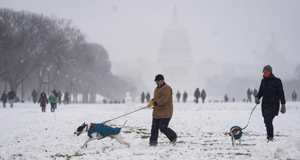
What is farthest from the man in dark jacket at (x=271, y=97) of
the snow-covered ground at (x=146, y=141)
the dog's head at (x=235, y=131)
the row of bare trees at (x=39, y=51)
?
the row of bare trees at (x=39, y=51)

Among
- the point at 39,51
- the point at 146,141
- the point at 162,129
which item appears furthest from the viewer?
the point at 39,51

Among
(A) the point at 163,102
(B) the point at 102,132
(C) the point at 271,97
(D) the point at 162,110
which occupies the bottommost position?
(B) the point at 102,132

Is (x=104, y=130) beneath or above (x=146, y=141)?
above

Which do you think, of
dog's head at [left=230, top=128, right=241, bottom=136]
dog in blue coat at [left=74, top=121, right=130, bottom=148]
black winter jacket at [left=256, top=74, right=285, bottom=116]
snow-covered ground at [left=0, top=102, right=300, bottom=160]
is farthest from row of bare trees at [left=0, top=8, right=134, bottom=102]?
dog's head at [left=230, top=128, right=241, bottom=136]

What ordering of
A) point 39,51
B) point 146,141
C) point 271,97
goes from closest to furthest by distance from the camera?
1. point 271,97
2. point 146,141
3. point 39,51

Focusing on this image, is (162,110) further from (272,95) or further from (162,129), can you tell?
(272,95)

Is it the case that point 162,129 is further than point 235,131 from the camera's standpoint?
Yes

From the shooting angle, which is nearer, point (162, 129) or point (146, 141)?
point (162, 129)

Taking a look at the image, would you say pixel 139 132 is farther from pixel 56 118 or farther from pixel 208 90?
pixel 208 90

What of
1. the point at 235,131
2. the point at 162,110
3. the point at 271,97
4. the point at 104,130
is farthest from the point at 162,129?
the point at 271,97

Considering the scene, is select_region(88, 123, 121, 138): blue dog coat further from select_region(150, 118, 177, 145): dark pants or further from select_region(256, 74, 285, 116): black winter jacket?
select_region(256, 74, 285, 116): black winter jacket

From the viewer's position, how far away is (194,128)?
1733 cm

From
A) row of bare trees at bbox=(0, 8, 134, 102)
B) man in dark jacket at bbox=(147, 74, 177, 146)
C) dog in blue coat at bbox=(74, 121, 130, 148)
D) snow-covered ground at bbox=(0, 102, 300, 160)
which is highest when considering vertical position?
row of bare trees at bbox=(0, 8, 134, 102)

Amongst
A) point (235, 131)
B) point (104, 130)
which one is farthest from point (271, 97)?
point (104, 130)
